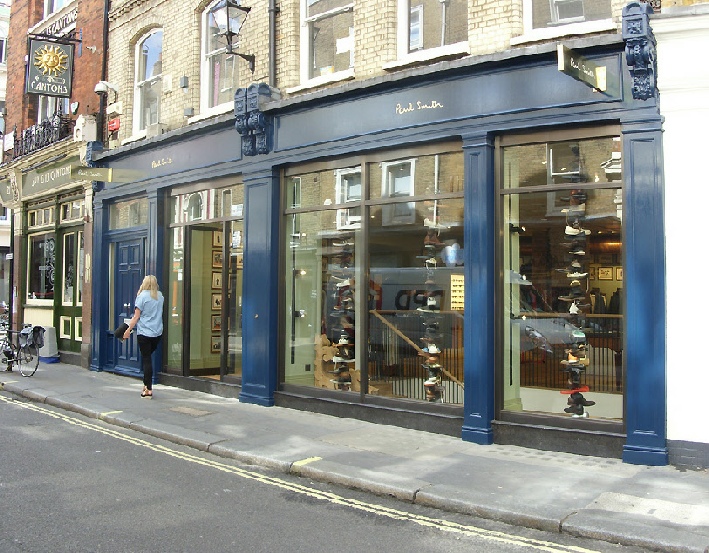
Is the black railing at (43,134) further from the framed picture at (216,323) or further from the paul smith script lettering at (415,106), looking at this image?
the paul smith script lettering at (415,106)

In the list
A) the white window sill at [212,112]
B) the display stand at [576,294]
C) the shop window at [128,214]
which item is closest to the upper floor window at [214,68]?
the white window sill at [212,112]

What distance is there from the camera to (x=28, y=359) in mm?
12750

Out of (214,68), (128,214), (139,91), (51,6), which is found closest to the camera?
(214,68)

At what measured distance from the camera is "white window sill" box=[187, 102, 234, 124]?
11.1m

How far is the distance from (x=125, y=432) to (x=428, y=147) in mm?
5033

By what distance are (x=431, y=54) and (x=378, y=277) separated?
288 cm

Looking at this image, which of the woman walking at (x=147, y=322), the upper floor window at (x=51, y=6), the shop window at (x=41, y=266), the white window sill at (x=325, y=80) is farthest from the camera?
the upper floor window at (x=51, y=6)

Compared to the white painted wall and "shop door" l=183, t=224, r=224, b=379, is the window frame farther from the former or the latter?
the white painted wall

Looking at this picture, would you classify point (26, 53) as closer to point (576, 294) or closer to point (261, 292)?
point (261, 292)

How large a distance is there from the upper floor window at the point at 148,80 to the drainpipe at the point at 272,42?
3636mm

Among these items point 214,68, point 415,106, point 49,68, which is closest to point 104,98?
point 49,68

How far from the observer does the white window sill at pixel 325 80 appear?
9.38 m

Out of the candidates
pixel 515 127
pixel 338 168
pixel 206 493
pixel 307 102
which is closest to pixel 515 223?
pixel 515 127

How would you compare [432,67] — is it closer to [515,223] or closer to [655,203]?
[515,223]
